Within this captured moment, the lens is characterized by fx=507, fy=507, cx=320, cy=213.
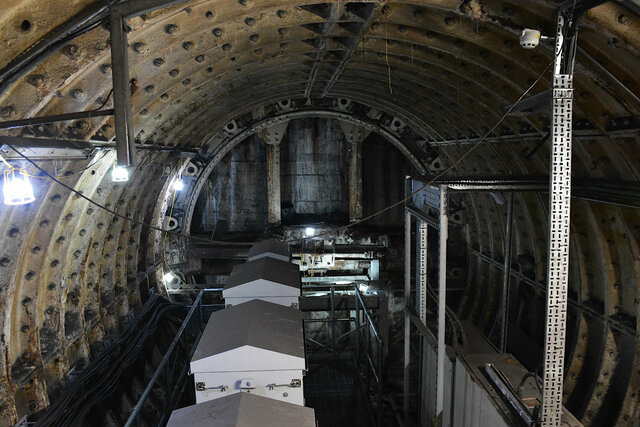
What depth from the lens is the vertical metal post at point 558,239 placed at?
155 inches

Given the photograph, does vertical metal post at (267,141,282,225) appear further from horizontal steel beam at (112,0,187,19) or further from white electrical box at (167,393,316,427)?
white electrical box at (167,393,316,427)

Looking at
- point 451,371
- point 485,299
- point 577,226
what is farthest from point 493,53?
point 485,299

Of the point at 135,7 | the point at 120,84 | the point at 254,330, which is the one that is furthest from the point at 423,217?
the point at 135,7

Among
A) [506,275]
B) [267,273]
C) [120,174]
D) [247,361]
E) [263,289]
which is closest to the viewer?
[247,361]

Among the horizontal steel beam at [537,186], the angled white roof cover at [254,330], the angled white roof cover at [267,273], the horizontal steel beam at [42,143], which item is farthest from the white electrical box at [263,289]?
the horizontal steel beam at [42,143]

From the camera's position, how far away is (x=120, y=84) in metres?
4.05

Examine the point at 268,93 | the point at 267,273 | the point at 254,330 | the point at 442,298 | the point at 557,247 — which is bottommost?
the point at 254,330

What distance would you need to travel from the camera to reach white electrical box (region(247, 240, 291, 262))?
927 cm

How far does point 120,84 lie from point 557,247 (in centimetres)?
371

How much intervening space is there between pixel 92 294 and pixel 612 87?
25.3ft

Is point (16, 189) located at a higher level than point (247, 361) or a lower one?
higher

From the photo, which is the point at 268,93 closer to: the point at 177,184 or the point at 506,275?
the point at 177,184

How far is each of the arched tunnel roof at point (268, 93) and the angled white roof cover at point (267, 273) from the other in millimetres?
2192

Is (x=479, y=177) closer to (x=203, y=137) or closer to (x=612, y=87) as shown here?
(x=612, y=87)
